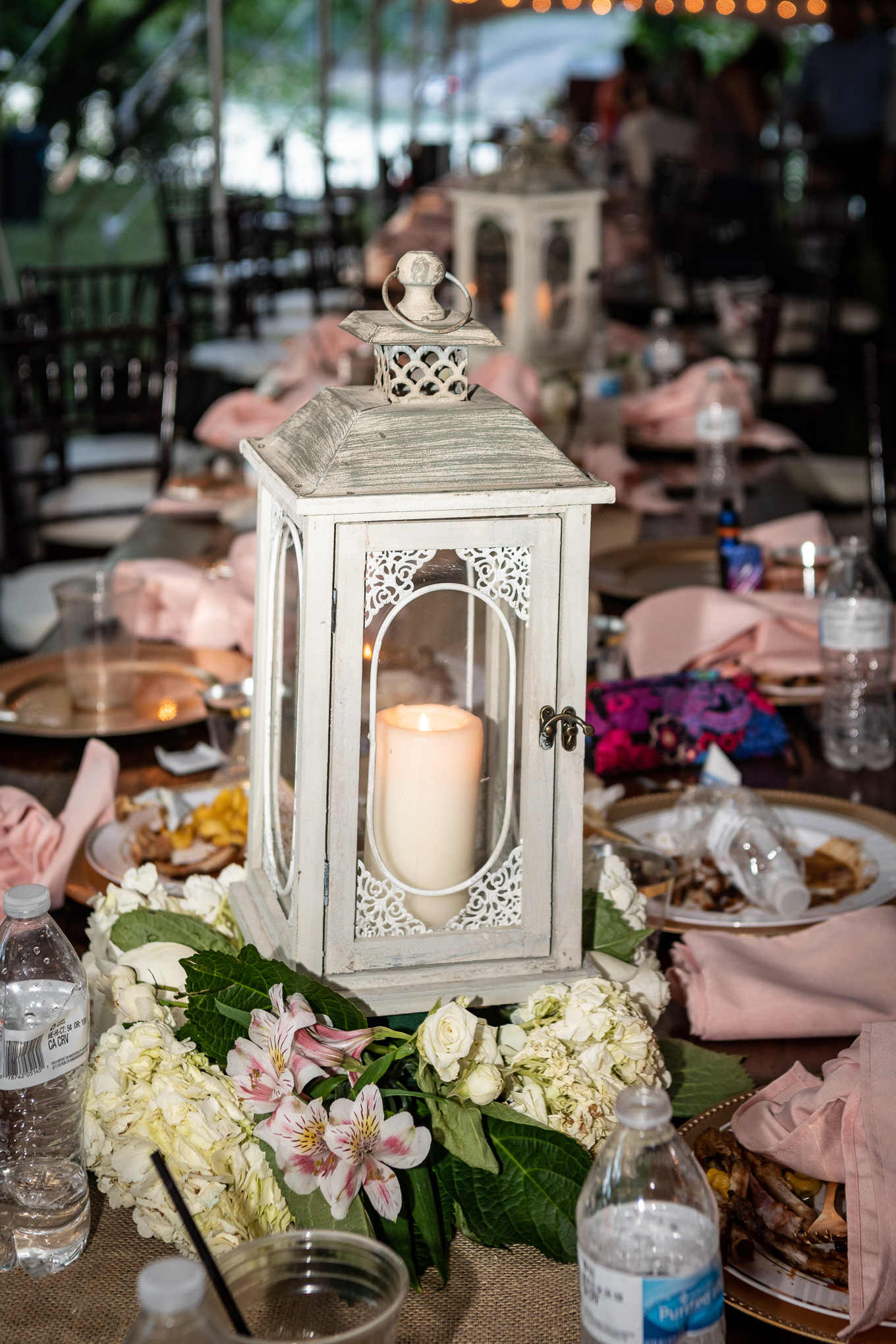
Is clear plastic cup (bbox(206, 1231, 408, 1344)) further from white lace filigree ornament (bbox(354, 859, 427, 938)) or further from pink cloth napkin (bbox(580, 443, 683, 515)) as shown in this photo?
pink cloth napkin (bbox(580, 443, 683, 515))

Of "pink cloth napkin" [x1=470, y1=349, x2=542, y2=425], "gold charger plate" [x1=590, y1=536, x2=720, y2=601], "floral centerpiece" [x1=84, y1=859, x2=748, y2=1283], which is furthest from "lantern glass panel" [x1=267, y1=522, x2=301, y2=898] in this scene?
"pink cloth napkin" [x1=470, y1=349, x2=542, y2=425]

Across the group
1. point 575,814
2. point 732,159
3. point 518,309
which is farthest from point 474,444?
point 732,159

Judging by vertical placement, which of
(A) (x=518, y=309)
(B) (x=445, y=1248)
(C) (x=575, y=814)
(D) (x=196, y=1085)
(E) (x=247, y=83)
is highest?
(E) (x=247, y=83)

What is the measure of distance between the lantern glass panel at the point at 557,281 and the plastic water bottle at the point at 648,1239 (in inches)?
103

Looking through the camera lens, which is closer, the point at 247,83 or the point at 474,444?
the point at 474,444

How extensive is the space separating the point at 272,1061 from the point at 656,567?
1.56 meters

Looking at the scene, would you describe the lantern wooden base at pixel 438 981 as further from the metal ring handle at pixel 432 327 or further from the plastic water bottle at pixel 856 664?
the plastic water bottle at pixel 856 664

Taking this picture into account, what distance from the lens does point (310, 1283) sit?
2.19ft

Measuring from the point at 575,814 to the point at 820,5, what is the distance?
1115 cm

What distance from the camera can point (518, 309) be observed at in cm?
305

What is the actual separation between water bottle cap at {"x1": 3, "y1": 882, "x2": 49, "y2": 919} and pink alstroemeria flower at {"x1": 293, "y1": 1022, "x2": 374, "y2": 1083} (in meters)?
0.17

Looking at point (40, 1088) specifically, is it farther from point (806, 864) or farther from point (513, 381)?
point (513, 381)

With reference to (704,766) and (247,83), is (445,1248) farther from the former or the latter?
(247,83)

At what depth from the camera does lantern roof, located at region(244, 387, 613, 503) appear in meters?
0.81
